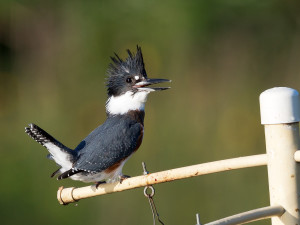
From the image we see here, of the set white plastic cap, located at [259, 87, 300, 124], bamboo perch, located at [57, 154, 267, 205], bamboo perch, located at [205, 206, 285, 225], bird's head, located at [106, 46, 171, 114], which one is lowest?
bamboo perch, located at [205, 206, 285, 225]

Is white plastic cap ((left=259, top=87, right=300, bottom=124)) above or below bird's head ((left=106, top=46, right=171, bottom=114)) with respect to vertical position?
below

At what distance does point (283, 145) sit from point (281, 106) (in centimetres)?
11

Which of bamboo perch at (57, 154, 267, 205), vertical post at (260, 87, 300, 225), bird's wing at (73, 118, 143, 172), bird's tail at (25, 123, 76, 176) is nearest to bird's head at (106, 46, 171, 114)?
bird's wing at (73, 118, 143, 172)

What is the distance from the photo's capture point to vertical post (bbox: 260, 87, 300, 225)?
1844 mm

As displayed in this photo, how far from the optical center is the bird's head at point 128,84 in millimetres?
3201

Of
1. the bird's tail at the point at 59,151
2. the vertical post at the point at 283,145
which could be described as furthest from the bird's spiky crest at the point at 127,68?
the vertical post at the point at 283,145

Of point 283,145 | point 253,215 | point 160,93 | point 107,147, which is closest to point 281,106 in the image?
point 283,145

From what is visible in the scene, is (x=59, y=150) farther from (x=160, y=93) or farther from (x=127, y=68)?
(x=160, y=93)

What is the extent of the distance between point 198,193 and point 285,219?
10.2 feet

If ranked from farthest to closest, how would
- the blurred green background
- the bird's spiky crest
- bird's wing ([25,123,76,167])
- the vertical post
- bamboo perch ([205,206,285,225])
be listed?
the blurred green background
the bird's spiky crest
bird's wing ([25,123,76,167])
the vertical post
bamboo perch ([205,206,285,225])

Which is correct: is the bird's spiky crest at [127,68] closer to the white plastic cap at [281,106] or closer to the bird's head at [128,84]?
the bird's head at [128,84]

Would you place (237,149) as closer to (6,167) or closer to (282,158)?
(6,167)

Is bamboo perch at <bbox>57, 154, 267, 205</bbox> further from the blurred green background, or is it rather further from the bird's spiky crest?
the blurred green background

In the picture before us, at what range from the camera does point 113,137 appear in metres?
3.04
